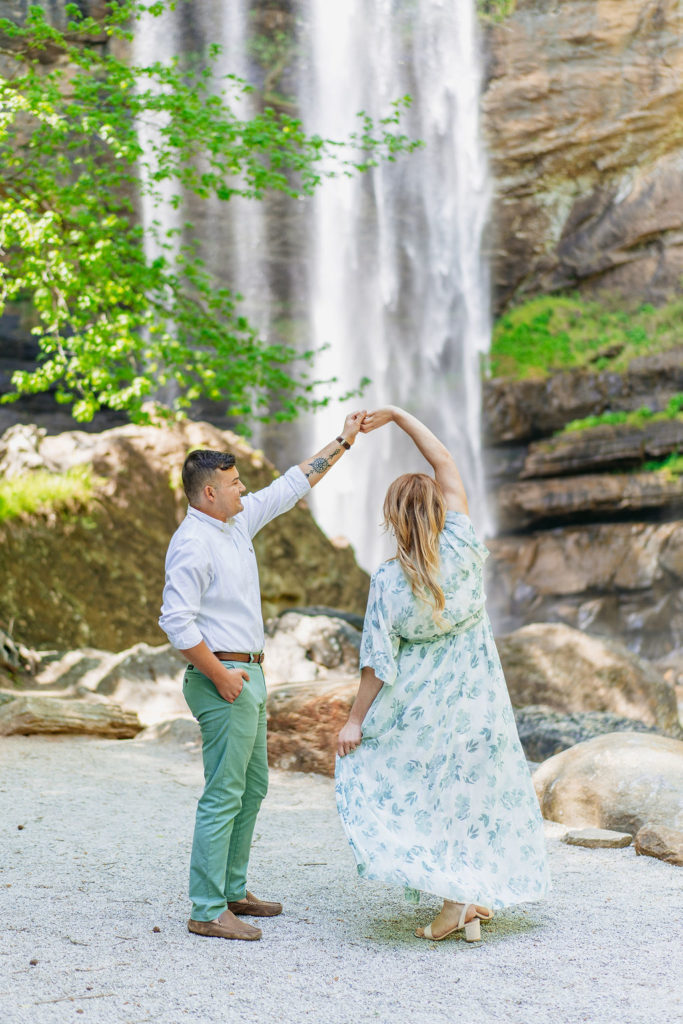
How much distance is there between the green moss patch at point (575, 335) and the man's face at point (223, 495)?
64.2ft

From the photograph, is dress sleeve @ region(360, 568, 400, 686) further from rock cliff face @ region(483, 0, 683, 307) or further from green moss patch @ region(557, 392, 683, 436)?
rock cliff face @ region(483, 0, 683, 307)

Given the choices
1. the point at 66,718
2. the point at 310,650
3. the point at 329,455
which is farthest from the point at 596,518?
the point at 329,455

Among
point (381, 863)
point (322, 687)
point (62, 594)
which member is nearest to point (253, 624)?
point (381, 863)

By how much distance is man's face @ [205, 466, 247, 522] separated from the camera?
3.66 meters

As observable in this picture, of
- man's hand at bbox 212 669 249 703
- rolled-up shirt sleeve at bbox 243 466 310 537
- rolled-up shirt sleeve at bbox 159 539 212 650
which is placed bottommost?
man's hand at bbox 212 669 249 703

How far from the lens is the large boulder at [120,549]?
1120 centimetres

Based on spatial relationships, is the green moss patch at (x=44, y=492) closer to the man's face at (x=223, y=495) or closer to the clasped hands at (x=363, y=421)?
the clasped hands at (x=363, y=421)

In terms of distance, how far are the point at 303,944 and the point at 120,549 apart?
8.69 meters

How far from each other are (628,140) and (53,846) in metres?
22.4

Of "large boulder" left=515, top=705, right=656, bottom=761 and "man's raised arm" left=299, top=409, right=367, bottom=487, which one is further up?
"man's raised arm" left=299, top=409, right=367, bottom=487

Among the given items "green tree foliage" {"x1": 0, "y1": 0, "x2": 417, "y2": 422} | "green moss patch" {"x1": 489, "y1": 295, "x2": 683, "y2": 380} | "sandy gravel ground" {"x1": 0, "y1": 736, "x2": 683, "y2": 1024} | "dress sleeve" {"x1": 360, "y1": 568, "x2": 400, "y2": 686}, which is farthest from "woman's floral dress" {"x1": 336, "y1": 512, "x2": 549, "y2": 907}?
"green moss patch" {"x1": 489, "y1": 295, "x2": 683, "y2": 380}

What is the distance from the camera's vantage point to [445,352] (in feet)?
78.4

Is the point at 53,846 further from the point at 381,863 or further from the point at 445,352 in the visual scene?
the point at 445,352

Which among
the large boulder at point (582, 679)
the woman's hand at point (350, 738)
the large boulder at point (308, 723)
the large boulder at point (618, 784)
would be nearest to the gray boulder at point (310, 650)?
the large boulder at point (582, 679)
